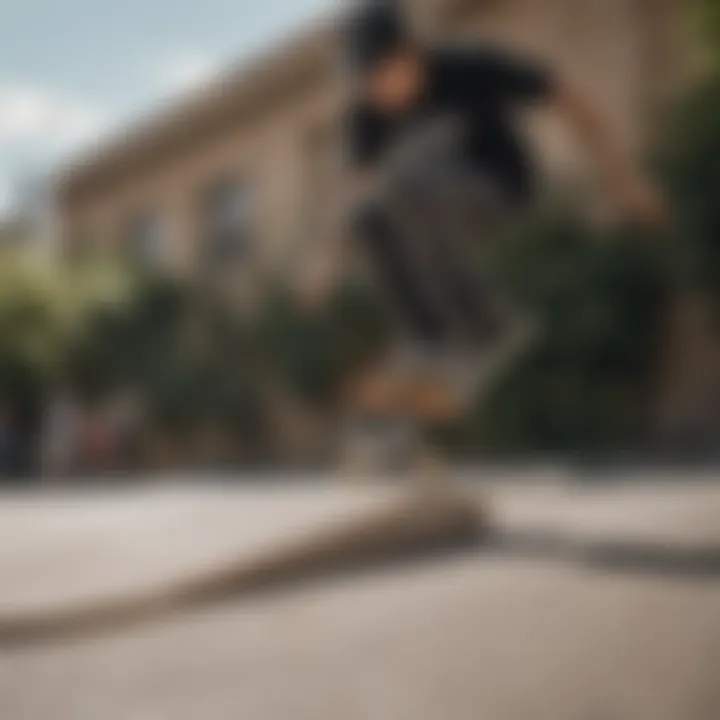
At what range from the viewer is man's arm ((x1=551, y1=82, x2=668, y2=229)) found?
1.97ft

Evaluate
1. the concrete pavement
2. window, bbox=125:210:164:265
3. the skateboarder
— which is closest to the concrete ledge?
the concrete pavement

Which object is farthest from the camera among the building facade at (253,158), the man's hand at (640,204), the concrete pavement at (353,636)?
the man's hand at (640,204)

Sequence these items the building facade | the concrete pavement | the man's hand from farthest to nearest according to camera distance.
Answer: the man's hand
the building facade
the concrete pavement

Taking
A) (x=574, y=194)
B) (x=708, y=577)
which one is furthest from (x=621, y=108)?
(x=708, y=577)

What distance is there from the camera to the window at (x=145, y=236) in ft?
1.79

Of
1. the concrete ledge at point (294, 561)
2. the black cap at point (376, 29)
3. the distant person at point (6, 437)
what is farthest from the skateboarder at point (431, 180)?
the distant person at point (6, 437)

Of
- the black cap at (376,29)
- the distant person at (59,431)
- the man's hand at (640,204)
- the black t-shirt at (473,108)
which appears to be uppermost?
the black cap at (376,29)

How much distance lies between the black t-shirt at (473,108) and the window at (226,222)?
0.29 ft

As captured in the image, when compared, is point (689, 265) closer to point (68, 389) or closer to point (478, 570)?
point (478, 570)

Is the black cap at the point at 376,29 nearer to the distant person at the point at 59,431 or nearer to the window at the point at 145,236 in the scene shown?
the window at the point at 145,236

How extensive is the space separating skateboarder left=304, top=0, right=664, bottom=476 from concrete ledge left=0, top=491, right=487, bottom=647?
0.11 metres

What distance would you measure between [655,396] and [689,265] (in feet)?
0.49

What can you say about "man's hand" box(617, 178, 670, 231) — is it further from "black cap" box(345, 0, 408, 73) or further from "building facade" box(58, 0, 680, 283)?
"black cap" box(345, 0, 408, 73)

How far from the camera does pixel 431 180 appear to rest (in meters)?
0.57
